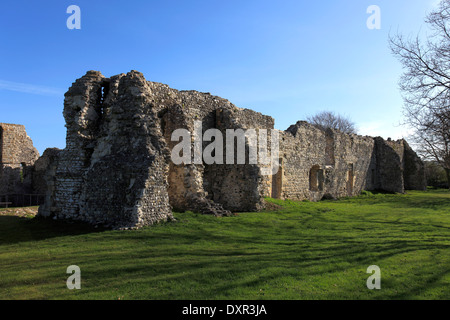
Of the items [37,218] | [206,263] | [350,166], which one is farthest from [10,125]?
[350,166]

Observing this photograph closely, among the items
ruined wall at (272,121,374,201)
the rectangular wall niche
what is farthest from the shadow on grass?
the rectangular wall niche

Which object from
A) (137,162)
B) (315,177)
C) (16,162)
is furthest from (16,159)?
(315,177)

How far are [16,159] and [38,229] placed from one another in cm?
1430

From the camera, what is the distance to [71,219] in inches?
409

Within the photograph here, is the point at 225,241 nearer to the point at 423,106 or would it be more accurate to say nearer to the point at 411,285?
the point at 411,285

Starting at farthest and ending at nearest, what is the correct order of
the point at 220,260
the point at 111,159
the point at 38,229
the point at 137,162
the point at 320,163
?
1. the point at 320,163
2. the point at 111,159
3. the point at 137,162
4. the point at 38,229
5. the point at 220,260

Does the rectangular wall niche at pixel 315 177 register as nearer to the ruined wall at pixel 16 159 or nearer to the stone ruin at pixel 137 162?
the stone ruin at pixel 137 162

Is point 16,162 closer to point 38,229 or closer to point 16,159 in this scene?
point 16,159

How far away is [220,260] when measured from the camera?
6.73 m

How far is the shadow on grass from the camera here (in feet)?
28.7

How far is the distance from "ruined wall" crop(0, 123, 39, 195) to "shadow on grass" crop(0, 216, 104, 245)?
11068 mm

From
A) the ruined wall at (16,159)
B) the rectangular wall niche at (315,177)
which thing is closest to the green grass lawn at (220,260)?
the ruined wall at (16,159)

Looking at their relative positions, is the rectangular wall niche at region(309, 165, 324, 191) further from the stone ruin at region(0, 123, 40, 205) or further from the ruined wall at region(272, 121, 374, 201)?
the stone ruin at region(0, 123, 40, 205)

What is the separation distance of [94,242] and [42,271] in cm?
202
